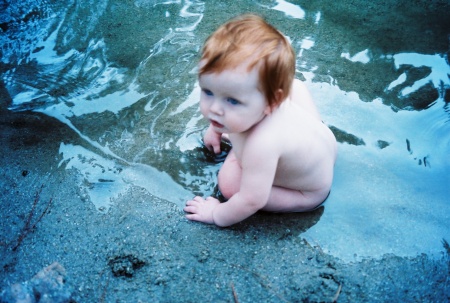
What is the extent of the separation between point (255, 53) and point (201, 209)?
835mm

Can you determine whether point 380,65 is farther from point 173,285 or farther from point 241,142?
point 173,285

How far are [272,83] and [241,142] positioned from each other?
34cm

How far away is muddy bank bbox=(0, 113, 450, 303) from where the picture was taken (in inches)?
65.1

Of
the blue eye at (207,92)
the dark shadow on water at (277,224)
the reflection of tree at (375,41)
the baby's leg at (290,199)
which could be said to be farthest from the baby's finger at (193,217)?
the reflection of tree at (375,41)

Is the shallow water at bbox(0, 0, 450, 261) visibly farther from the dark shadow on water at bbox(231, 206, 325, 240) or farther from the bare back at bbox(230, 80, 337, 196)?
the bare back at bbox(230, 80, 337, 196)

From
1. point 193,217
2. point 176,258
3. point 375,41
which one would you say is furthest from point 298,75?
point 176,258

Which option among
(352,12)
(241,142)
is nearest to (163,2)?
(352,12)

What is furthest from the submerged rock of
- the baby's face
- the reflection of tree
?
the reflection of tree

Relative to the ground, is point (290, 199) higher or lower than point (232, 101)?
lower

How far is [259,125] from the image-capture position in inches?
63.1

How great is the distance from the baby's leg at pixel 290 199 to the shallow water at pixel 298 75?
0.12 m

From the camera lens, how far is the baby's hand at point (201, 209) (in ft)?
6.18

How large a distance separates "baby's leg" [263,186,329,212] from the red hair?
1.72 feet

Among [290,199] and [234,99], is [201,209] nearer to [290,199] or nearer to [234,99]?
[290,199]
